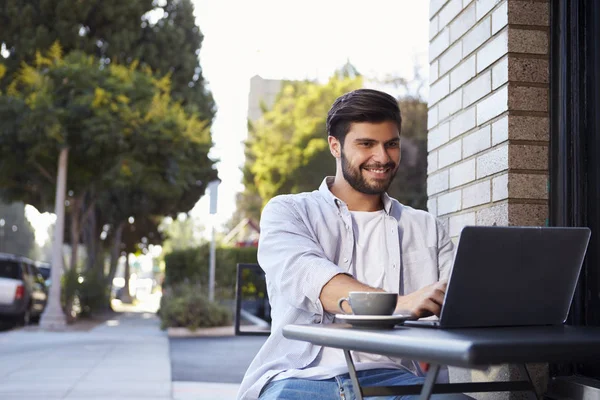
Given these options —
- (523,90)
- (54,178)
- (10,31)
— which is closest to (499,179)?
(523,90)

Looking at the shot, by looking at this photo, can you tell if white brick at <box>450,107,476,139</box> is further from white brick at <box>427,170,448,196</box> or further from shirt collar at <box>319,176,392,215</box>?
shirt collar at <box>319,176,392,215</box>

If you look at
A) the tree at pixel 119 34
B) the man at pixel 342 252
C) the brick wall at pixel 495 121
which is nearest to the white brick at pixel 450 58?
the brick wall at pixel 495 121

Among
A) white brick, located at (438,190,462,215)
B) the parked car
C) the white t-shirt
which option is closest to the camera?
the white t-shirt

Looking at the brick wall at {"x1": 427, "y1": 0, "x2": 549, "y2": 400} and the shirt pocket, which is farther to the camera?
the brick wall at {"x1": 427, "y1": 0, "x2": 549, "y2": 400}

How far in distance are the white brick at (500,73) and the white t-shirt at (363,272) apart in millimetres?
786

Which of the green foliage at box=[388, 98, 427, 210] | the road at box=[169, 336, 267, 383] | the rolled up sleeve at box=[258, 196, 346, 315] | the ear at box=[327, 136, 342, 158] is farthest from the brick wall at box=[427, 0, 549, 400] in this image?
the green foliage at box=[388, 98, 427, 210]

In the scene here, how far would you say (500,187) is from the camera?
321cm

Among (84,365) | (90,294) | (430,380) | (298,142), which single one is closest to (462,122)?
(430,380)

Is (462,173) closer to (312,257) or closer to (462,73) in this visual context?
(462,73)

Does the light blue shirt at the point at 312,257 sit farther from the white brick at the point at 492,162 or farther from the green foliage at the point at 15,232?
the green foliage at the point at 15,232

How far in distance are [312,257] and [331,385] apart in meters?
0.38

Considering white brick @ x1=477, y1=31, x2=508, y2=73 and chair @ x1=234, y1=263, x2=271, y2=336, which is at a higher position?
white brick @ x1=477, y1=31, x2=508, y2=73

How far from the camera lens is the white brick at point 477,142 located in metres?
3.36

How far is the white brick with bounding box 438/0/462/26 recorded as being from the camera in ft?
12.5
